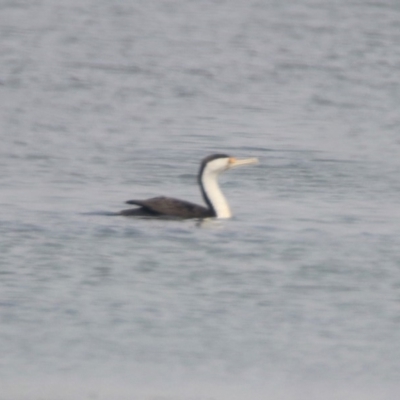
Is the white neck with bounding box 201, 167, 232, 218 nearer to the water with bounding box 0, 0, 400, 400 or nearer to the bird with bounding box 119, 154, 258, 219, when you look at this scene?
the bird with bounding box 119, 154, 258, 219

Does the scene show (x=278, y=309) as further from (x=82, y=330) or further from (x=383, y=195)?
(x=383, y=195)

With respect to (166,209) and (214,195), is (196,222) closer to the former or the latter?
(166,209)

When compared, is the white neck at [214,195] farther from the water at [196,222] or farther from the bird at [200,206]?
the water at [196,222]

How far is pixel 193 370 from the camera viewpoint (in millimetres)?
10547

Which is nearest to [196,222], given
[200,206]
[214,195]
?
[200,206]

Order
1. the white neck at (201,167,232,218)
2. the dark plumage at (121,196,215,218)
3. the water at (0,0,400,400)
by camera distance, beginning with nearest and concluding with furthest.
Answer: the water at (0,0,400,400) < the dark plumage at (121,196,215,218) < the white neck at (201,167,232,218)

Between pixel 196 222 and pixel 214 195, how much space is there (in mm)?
563

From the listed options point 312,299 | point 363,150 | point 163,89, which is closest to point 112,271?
point 312,299

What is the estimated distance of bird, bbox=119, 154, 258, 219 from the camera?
51.8 feet

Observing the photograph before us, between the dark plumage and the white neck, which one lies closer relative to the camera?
the dark plumage

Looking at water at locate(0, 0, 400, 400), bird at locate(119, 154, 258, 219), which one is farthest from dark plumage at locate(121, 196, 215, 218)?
water at locate(0, 0, 400, 400)

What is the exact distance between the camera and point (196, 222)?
52.7 feet

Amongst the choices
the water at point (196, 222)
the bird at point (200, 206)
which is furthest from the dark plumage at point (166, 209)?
the water at point (196, 222)

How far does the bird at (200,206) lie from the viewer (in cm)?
1580
